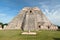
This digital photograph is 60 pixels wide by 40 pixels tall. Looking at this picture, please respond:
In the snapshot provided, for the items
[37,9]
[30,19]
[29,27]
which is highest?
[37,9]

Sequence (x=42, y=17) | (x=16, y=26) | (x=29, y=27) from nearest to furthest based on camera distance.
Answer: (x=29, y=27) < (x=16, y=26) < (x=42, y=17)

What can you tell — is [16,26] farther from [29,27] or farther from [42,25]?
[29,27]

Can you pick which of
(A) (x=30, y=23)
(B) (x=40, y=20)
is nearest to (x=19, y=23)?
(B) (x=40, y=20)

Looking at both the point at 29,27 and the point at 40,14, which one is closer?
the point at 29,27

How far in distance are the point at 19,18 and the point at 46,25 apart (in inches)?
498

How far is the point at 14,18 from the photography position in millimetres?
58094

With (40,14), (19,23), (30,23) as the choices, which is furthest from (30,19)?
(40,14)

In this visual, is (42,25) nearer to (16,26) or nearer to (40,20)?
(40,20)

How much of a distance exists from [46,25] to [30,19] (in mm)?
14239

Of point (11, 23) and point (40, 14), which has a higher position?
point (40, 14)

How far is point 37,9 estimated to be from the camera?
5912cm

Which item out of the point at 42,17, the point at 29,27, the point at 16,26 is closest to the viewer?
the point at 29,27

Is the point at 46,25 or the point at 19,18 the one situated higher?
the point at 19,18

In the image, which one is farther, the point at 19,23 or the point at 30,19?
the point at 19,23
